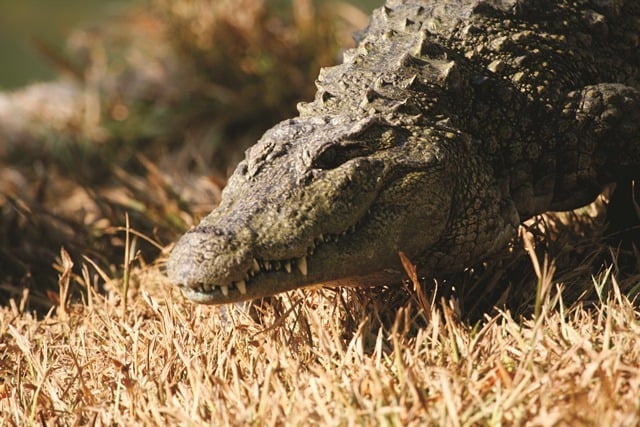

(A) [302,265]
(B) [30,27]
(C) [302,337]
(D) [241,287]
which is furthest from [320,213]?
(B) [30,27]

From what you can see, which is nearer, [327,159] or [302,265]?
[302,265]

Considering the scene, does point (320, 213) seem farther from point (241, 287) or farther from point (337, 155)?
point (241, 287)

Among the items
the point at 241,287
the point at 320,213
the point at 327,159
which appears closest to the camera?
the point at 241,287

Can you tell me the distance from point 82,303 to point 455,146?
225 centimetres

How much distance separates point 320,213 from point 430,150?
1.91 feet

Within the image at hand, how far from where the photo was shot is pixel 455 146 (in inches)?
146

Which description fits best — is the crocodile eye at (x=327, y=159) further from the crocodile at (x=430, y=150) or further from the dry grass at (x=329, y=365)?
the dry grass at (x=329, y=365)

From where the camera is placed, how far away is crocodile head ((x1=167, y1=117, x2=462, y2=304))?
3.24m

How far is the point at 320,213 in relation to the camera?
338cm

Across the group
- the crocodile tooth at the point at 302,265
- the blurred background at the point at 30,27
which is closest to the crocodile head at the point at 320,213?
the crocodile tooth at the point at 302,265

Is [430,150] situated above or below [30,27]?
below

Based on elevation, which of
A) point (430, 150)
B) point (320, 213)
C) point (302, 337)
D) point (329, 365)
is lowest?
point (329, 365)

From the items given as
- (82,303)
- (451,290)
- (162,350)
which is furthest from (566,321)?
(82,303)

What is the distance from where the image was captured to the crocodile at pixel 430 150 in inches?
131
